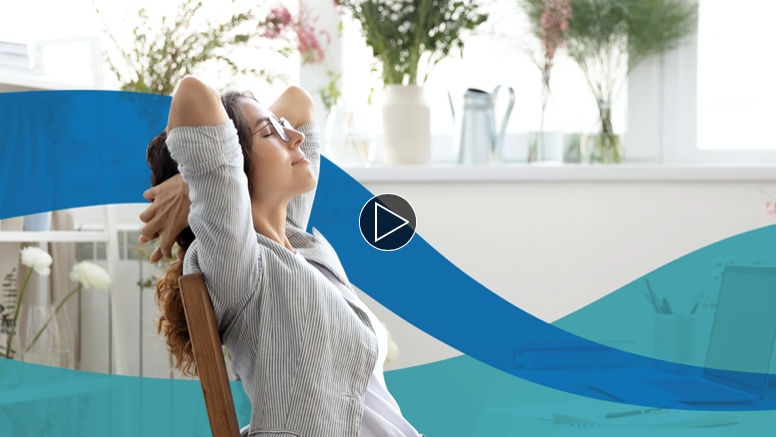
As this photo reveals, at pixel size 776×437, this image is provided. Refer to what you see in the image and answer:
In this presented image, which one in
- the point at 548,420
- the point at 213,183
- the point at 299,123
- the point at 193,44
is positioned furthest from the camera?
the point at 193,44

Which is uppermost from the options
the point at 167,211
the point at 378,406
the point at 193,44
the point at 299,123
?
the point at 193,44

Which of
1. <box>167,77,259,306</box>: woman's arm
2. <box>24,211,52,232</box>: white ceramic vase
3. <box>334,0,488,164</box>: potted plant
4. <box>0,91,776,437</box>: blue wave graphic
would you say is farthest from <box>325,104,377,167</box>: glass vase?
<box>167,77,259,306</box>: woman's arm

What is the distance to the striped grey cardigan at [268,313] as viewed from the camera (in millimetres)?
614

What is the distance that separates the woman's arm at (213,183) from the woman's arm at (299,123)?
0.25 m

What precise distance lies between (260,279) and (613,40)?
1.40m

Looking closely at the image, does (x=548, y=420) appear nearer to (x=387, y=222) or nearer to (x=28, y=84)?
(x=387, y=222)

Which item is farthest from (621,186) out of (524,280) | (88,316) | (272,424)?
→ (88,316)

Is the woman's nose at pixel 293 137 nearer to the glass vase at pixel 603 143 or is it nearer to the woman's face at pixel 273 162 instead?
the woman's face at pixel 273 162

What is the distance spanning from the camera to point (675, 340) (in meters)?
1.53

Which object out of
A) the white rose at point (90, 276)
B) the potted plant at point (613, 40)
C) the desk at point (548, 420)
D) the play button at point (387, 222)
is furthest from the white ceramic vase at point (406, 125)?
the white rose at point (90, 276)

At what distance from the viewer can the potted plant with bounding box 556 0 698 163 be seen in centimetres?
167

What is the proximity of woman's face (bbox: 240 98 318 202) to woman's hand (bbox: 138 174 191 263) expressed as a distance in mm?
86

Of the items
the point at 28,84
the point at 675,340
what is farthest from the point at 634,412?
the point at 28,84

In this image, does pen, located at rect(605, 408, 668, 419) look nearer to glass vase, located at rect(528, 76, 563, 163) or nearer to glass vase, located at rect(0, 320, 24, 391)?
glass vase, located at rect(528, 76, 563, 163)
